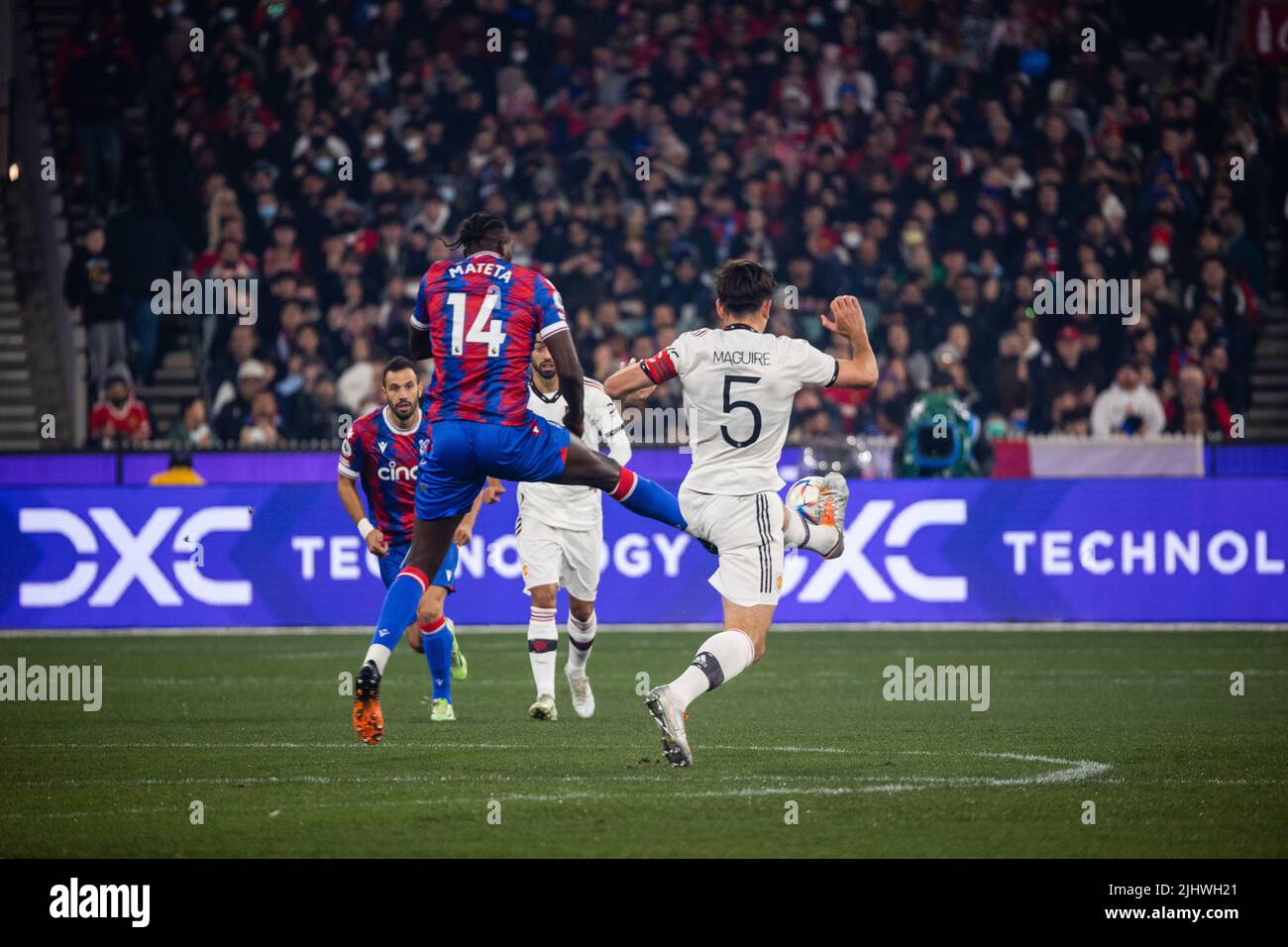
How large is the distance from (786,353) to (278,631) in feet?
31.7

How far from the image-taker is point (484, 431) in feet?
31.4

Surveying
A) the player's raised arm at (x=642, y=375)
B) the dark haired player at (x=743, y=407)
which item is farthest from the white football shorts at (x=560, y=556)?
the player's raised arm at (x=642, y=375)

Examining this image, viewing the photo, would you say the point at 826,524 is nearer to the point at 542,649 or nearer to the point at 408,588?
the point at 542,649

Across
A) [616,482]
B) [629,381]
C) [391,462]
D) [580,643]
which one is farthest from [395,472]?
[629,381]

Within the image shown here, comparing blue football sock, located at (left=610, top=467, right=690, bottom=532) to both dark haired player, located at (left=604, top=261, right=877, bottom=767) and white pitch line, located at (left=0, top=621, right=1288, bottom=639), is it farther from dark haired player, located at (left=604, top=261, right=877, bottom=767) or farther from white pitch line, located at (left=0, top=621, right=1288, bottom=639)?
white pitch line, located at (left=0, top=621, right=1288, bottom=639)

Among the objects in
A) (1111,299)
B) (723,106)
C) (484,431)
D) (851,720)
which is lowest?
(851,720)

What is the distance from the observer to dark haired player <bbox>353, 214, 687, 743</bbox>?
9602 millimetres

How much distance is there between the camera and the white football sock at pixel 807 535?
1007cm

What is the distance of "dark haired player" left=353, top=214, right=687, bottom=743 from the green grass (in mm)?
1117

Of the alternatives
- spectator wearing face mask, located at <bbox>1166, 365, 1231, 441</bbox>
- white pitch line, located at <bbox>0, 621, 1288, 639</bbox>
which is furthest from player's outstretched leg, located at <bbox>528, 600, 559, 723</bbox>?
spectator wearing face mask, located at <bbox>1166, 365, 1231, 441</bbox>

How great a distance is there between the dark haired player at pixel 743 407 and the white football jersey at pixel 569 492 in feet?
9.70

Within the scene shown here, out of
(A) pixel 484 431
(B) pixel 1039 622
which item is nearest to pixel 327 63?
(B) pixel 1039 622

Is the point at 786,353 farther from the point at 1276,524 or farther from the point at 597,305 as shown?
the point at 597,305

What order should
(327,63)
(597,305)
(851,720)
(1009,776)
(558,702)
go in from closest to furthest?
(1009,776) → (851,720) → (558,702) → (597,305) → (327,63)
